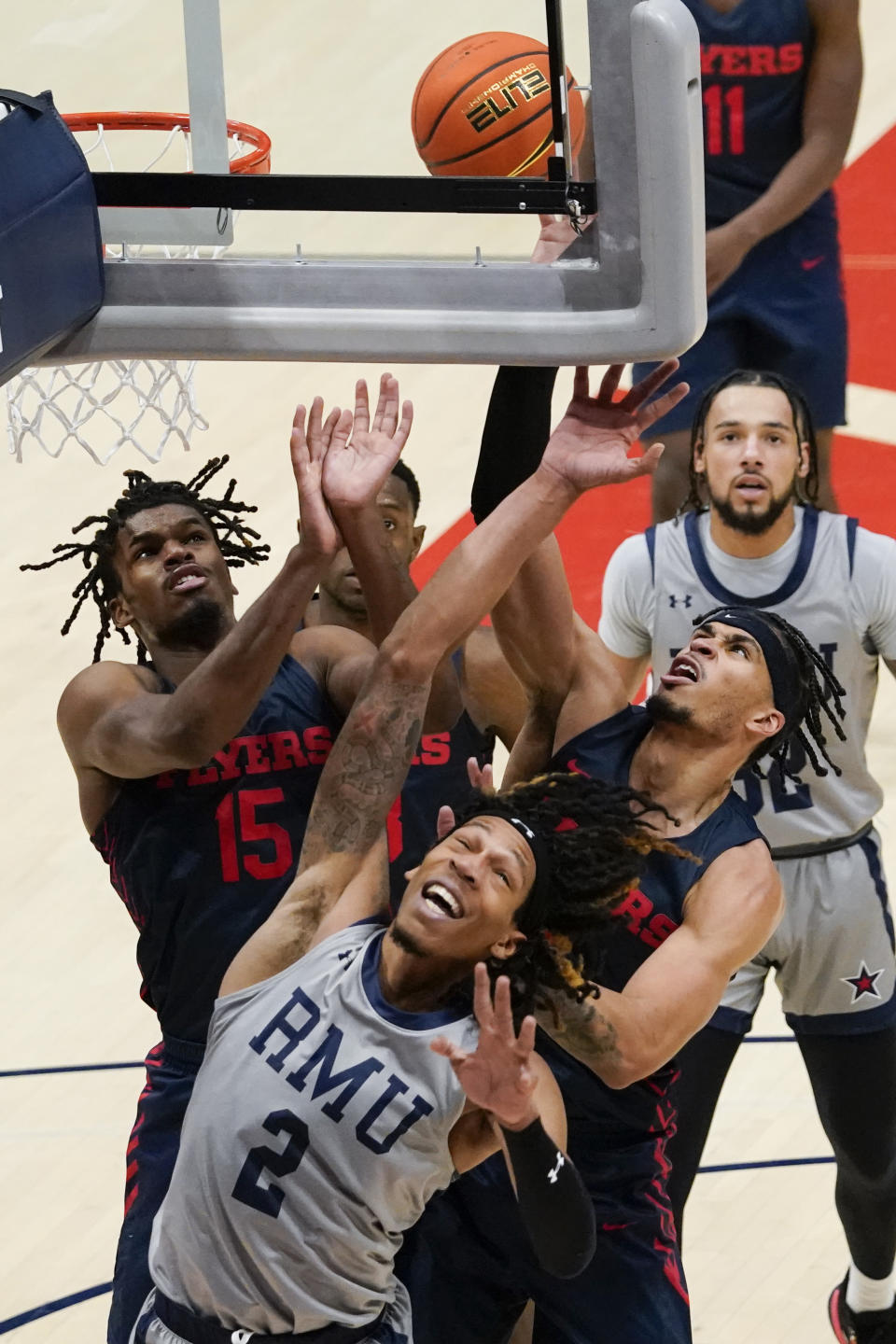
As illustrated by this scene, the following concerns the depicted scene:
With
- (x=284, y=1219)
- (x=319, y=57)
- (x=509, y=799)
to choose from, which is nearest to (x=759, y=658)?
(x=509, y=799)

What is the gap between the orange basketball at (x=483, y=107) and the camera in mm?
3111

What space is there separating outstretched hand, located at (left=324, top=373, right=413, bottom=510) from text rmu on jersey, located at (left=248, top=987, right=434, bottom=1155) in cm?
75

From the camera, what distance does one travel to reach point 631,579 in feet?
14.3

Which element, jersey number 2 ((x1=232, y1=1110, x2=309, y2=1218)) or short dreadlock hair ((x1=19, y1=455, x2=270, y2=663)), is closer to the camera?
jersey number 2 ((x1=232, y1=1110, x2=309, y2=1218))

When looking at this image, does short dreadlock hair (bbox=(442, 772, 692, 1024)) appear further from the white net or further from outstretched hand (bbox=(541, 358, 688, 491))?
the white net

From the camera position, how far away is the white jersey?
4.20 metres

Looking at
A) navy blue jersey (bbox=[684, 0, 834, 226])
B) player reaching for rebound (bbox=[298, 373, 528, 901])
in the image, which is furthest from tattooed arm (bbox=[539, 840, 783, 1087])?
navy blue jersey (bbox=[684, 0, 834, 226])

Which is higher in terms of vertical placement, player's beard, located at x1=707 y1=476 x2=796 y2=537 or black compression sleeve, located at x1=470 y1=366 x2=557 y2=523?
black compression sleeve, located at x1=470 y1=366 x2=557 y2=523

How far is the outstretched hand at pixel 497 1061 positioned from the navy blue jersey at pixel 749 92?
3923mm

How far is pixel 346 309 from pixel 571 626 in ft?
3.26

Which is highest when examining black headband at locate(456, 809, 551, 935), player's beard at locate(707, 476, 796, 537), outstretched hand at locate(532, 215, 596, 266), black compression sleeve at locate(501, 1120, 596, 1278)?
outstretched hand at locate(532, 215, 596, 266)

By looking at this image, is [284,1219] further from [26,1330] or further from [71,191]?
[26,1330]

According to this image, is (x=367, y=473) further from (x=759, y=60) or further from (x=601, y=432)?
(x=759, y=60)

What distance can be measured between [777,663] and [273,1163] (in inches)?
50.3
